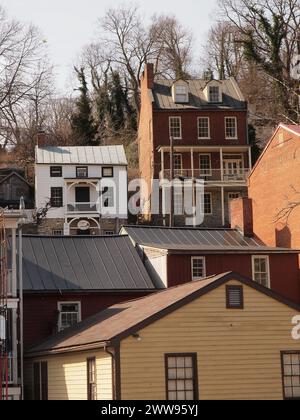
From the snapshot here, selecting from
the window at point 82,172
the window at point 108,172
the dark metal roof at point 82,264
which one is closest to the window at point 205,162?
the window at point 108,172

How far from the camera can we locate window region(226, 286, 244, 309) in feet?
90.4

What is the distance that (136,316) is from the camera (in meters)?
27.7

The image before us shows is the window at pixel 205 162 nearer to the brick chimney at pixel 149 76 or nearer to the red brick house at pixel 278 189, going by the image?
the brick chimney at pixel 149 76

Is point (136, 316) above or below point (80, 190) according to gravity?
below

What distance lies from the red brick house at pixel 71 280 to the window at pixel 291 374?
38.2 feet

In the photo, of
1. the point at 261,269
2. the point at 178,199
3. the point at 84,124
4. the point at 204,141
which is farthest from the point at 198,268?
the point at 84,124

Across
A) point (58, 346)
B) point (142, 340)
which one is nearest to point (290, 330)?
point (142, 340)

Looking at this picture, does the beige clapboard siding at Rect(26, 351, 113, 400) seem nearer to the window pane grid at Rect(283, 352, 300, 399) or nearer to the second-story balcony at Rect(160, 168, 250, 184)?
the window pane grid at Rect(283, 352, 300, 399)

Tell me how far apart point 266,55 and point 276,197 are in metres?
33.1

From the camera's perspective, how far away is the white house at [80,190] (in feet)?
221

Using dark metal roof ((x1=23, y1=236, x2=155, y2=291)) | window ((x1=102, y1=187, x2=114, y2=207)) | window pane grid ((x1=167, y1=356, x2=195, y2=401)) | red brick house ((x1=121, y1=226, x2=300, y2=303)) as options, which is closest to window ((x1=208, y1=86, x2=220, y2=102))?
window ((x1=102, y1=187, x2=114, y2=207))

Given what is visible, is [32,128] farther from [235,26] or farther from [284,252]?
[284,252]

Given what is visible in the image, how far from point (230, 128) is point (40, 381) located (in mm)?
40095

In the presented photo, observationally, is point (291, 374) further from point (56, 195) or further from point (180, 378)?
point (56, 195)
